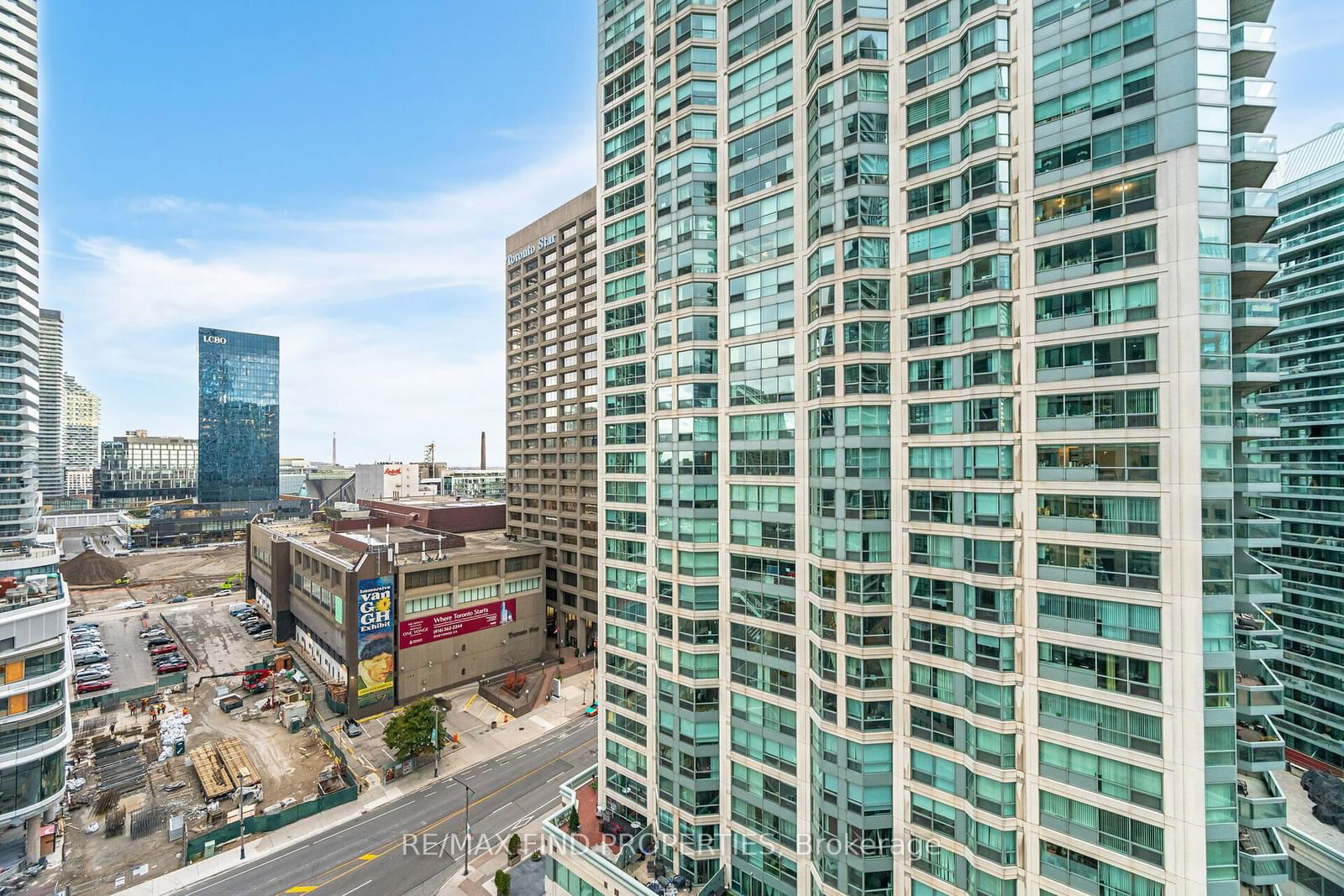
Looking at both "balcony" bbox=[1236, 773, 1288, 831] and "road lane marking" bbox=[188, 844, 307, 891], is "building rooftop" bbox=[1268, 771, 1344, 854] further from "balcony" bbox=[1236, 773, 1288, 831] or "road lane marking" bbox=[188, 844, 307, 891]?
"road lane marking" bbox=[188, 844, 307, 891]

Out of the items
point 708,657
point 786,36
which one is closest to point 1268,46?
point 786,36

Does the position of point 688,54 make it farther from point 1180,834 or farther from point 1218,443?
point 1180,834

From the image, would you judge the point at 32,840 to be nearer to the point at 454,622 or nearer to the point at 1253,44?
the point at 454,622

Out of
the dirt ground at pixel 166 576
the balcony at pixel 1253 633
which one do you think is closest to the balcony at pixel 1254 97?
the balcony at pixel 1253 633

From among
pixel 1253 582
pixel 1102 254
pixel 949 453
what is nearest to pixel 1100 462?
pixel 949 453

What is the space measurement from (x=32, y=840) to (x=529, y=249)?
91.1m

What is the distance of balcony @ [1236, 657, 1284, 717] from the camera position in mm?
25141

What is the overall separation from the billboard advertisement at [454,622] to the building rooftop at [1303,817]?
82248 mm

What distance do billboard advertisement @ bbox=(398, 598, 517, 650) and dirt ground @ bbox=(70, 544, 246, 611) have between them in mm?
95927

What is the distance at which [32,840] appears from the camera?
4403 centimetres

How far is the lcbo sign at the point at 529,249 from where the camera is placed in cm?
9419

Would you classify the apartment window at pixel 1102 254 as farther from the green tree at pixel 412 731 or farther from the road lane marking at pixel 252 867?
the road lane marking at pixel 252 867

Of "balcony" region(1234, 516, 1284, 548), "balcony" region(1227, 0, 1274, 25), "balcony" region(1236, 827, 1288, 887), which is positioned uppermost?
"balcony" region(1227, 0, 1274, 25)

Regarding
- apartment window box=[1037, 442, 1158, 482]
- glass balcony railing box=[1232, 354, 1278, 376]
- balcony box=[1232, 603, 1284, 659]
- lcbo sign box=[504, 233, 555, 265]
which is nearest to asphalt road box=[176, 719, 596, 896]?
apartment window box=[1037, 442, 1158, 482]
